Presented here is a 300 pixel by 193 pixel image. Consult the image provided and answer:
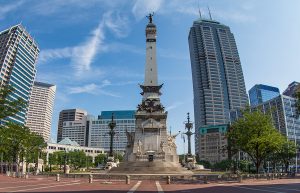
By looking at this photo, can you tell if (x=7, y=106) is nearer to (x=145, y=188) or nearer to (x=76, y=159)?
(x=145, y=188)

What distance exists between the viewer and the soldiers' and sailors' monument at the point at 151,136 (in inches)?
2461

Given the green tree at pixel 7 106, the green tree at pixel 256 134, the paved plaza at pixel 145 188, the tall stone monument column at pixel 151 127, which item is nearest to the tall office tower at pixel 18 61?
the tall stone monument column at pixel 151 127

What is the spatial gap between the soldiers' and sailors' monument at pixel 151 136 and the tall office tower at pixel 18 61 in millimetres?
94234

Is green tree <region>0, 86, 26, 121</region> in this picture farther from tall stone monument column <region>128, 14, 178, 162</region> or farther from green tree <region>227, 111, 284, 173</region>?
green tree <region>227, 111, 284, 173</region>

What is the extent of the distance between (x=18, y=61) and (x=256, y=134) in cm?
14444

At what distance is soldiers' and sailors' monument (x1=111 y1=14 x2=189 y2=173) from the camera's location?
6252 centimetres

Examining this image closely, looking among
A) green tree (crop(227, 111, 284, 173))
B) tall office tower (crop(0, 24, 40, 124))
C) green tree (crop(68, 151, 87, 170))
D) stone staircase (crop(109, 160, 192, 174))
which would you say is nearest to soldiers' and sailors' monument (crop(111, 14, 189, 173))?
stone staircase (crop(109, 160, 192, 174))

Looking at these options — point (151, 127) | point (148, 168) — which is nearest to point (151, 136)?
point (151, 127)

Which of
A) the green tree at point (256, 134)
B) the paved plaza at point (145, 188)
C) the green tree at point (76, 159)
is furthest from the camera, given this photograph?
the green tree at point (76, 159)

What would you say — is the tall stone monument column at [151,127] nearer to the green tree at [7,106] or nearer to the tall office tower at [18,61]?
the green tree at [7,106]

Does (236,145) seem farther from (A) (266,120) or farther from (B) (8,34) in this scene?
(B) (8,34)

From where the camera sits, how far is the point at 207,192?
921 inches

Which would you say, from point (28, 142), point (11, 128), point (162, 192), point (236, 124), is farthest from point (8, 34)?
Result: point (162, 192)

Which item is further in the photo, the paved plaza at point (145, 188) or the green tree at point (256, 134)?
the green tree at point (256, 134)
